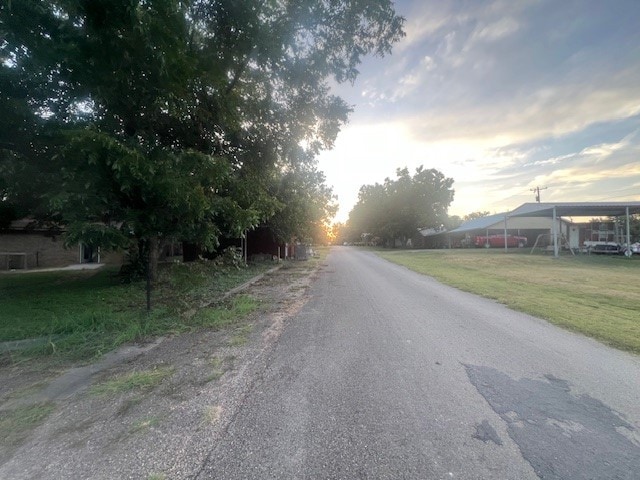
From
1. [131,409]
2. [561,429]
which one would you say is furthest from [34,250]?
[561,429]

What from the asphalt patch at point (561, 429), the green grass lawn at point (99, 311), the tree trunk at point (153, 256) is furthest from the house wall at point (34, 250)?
the asphalt patch at point (561, 429)

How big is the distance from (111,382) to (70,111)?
685 cm

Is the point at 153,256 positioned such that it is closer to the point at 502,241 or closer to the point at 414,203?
the point at 502,241

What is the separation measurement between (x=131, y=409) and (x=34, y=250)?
1925 centimetres

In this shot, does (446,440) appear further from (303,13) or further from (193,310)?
(303,13)

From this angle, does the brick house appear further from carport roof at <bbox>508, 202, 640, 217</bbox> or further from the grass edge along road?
carport roof at <bbox>508, 202, 640, 217</bbox>

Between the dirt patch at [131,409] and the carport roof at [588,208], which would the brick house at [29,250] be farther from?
the carport roof at [588,208]

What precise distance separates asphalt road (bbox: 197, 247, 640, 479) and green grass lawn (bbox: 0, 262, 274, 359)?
254cm

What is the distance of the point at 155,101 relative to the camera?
6695 mm

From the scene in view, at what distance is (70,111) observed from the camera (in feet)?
24.2

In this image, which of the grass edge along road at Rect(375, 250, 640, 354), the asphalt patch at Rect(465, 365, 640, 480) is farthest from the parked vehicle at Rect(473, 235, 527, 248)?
the asphalt patch at Rect(465, 365, 640, 480)

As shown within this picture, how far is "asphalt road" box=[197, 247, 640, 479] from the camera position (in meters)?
2.26

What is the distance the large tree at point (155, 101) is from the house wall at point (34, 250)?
904cm

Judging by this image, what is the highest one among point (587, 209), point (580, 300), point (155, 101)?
point (155, 101)
